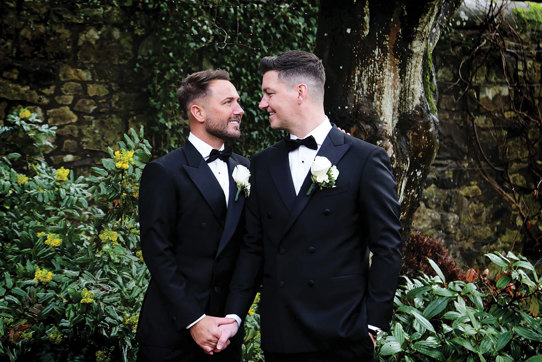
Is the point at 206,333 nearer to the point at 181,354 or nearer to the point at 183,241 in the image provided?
the point at 181,354

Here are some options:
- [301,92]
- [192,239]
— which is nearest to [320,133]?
[301,92]

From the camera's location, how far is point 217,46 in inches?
238

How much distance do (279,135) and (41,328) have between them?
3736 millimetres

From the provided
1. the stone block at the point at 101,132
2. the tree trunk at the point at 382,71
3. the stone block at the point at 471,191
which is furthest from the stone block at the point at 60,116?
the stone block at the point at 471,191

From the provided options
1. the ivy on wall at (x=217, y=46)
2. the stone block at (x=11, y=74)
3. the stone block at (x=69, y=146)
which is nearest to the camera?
the stone block at (x=11, y=74)

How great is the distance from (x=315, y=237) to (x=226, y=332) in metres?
0.54

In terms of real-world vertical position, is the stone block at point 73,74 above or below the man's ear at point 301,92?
below

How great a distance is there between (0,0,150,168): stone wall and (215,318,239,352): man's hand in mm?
4058

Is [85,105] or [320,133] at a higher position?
[320,133]

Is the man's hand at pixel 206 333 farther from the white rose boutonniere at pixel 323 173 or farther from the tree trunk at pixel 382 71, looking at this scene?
the tree trunk at pixel 382 71

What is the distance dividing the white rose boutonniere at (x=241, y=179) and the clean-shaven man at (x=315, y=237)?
0.07 meters

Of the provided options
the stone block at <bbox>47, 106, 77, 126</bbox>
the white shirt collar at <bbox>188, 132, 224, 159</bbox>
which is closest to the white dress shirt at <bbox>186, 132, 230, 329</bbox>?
the white shirt collar at <bbox>188, 132, 224, 159</bbox>

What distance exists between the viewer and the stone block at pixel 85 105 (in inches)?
230

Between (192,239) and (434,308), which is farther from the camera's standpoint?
(434,308)
